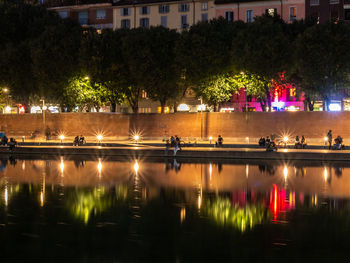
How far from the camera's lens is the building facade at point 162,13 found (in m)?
77.8

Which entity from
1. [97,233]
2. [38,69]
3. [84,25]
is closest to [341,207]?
[97,233]

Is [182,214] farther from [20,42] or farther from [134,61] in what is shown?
[20,42]

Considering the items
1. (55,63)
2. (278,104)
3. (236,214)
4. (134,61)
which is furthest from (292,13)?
(236,214)

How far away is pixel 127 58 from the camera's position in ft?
212

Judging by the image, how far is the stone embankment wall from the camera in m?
57.0

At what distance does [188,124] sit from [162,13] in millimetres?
24068

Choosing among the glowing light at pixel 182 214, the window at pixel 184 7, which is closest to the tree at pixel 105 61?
the window at pixel 184 7

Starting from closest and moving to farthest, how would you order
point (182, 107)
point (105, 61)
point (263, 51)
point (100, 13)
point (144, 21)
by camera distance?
point (263, 51)
point (105, 61)
point (182, 107)
point (144, 21)
point (100, 13)

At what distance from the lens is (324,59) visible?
57781 millimetres

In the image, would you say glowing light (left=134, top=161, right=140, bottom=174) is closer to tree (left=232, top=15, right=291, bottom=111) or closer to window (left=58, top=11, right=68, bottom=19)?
tree (left=232, top=15, right=291, bottom=111)

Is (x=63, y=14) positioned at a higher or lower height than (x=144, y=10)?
higher

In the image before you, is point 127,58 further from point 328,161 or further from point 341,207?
point 341,207

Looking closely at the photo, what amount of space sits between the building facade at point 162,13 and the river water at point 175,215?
48167mm

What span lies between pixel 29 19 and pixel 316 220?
66.9 metres
